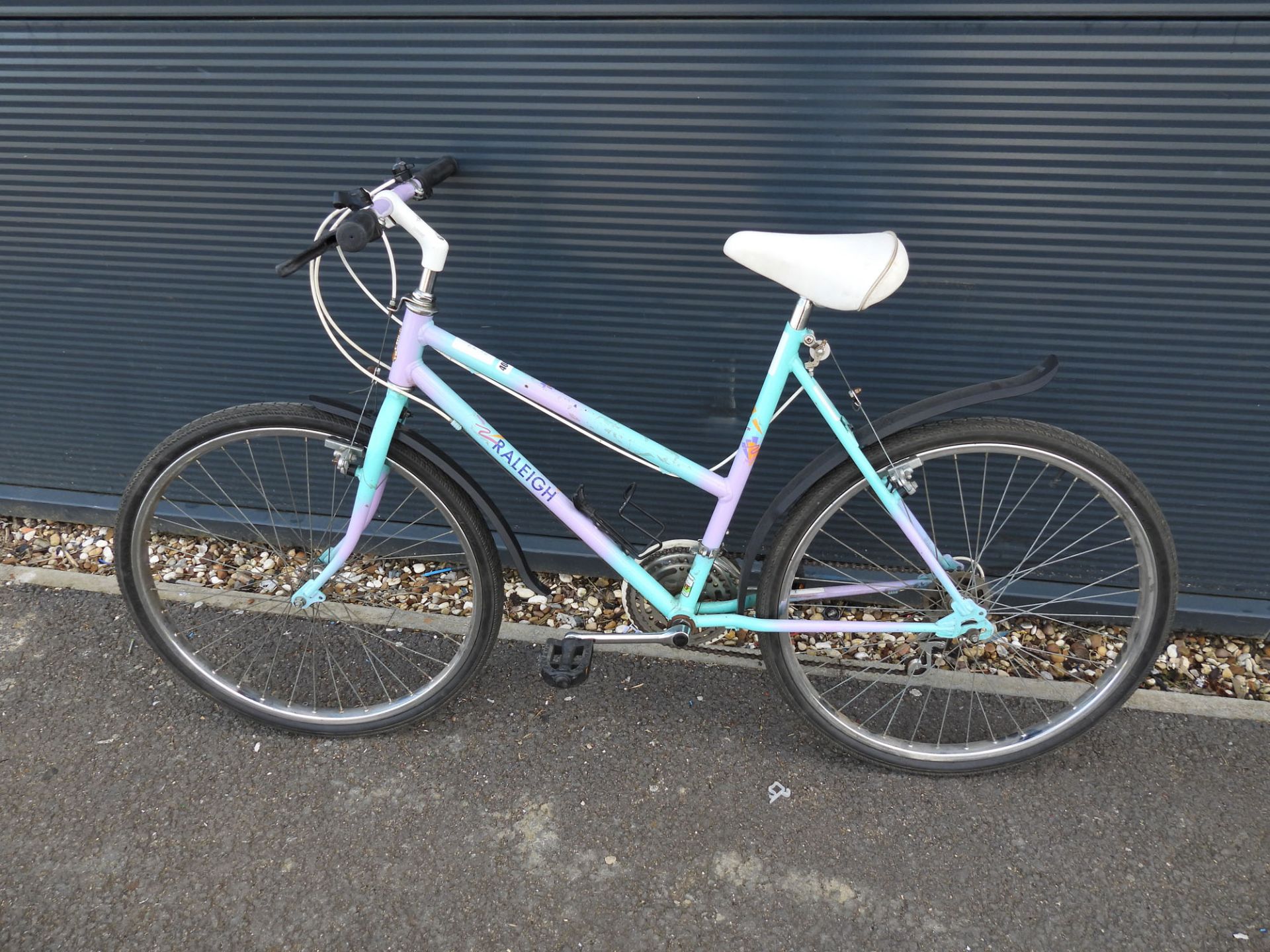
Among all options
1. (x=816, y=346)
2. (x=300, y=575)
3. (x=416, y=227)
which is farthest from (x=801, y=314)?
(x=300, y=575)

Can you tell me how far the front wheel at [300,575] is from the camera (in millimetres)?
2342

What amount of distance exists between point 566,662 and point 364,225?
130 centimetres

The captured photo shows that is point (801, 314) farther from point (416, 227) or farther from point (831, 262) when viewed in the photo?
point (416, 227)

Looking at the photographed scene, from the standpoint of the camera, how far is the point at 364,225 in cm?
185

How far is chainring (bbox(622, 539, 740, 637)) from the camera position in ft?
7.99

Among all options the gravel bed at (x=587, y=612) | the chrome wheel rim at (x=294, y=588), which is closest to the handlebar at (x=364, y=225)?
the chrome wheel rim at (x=294, y=588)

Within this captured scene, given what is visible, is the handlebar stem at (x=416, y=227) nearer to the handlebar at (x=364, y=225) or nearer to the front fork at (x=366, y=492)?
the handlebar at (x=364, y=225)

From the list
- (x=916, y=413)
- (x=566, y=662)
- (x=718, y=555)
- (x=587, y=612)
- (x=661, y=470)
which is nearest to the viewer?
(x=916, y=413)

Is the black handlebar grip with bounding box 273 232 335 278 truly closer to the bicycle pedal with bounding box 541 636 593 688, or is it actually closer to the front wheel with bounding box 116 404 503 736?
the front wheel with bounding box 116 404 503 736

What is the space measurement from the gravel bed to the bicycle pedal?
23 cm

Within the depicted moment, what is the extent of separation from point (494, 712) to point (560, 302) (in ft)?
4.23

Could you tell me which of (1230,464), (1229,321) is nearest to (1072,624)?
(1230,464)

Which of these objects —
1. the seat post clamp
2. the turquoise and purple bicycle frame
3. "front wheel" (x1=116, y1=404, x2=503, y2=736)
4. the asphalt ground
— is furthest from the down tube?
the seat post clamp

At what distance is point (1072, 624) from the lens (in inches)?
115
